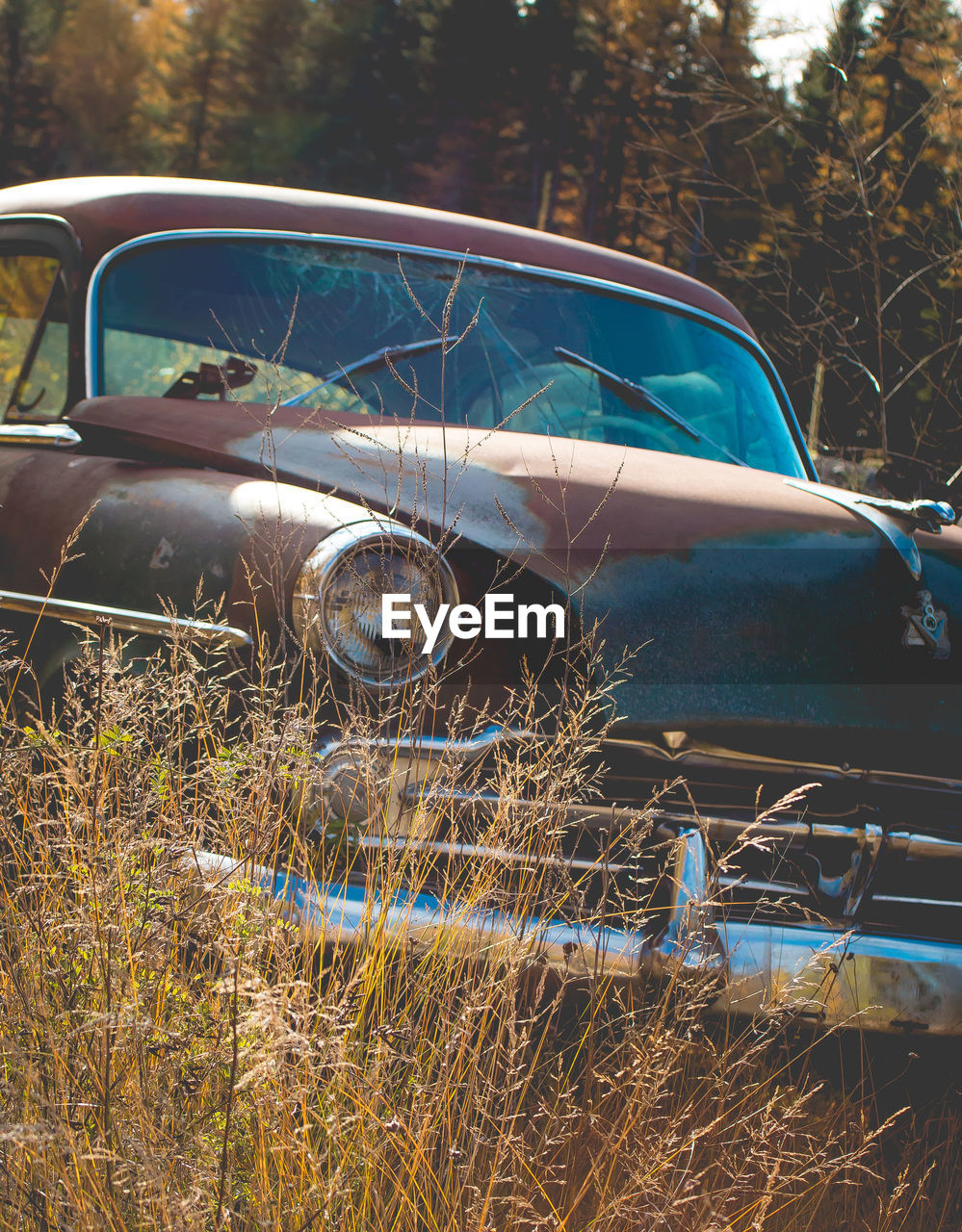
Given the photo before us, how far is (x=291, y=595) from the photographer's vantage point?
185 cm

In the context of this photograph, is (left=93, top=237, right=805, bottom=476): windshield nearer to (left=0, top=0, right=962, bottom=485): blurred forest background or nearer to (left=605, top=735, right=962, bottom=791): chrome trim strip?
(left=605, top=735, right=962, bottom=791): chrome trim strip

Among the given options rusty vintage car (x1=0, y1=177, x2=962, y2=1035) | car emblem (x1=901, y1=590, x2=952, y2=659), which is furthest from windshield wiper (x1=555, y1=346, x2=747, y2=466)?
car emblem (x1=901, y1=590, x2=952, y2=659)

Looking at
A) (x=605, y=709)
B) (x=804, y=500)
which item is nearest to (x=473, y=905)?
(x=605, y=709)

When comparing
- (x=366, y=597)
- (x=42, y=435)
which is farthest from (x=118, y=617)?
(x=42, y=435)

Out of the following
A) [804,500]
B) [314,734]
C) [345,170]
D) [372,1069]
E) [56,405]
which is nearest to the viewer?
[372,1069]

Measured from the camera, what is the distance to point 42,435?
2.59 meters

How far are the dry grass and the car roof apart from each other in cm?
159

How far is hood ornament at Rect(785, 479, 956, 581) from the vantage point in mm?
2127

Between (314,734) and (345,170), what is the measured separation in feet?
99.4

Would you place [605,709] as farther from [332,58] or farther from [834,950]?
[332,58]

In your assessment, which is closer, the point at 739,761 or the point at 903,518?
the point at 739,761

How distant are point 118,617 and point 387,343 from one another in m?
1.11

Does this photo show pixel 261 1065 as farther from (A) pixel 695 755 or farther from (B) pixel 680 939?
(A) pixel 695 755

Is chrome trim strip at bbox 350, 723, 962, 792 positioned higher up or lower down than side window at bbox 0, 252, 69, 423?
lower down
